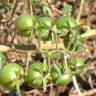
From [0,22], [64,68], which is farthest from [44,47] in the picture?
[0,22]

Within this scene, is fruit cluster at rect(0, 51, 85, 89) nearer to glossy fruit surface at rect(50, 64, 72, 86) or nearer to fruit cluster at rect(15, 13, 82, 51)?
glossy fruit surface at rect(50, 64, 72, 86)

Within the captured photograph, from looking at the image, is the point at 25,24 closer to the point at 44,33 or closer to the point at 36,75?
the point at 44,33

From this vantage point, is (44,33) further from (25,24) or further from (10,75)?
(10,75)

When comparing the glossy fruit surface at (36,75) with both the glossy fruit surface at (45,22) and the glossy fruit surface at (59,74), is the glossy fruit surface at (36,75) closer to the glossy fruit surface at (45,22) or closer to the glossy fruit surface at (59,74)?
the glossy fruit surface at (59,74)

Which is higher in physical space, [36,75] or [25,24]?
[25,24]

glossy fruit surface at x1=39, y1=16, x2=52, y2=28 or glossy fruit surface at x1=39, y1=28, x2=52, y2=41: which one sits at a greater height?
glossy fruit surface at x1=39, y1=16, x2=52, y2=28

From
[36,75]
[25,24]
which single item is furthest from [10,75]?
[25,24]

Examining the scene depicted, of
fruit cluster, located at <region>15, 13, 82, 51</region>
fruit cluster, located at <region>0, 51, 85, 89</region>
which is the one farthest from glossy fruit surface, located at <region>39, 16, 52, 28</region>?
fruit cluster, located at <region>0, 51, 85, 89</region>

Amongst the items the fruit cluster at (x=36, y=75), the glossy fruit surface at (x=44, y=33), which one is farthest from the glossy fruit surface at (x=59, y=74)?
the glossy fruit surface at (x=44, y=33)

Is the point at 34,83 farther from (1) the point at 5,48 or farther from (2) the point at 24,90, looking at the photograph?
(2) the point at 24,90
